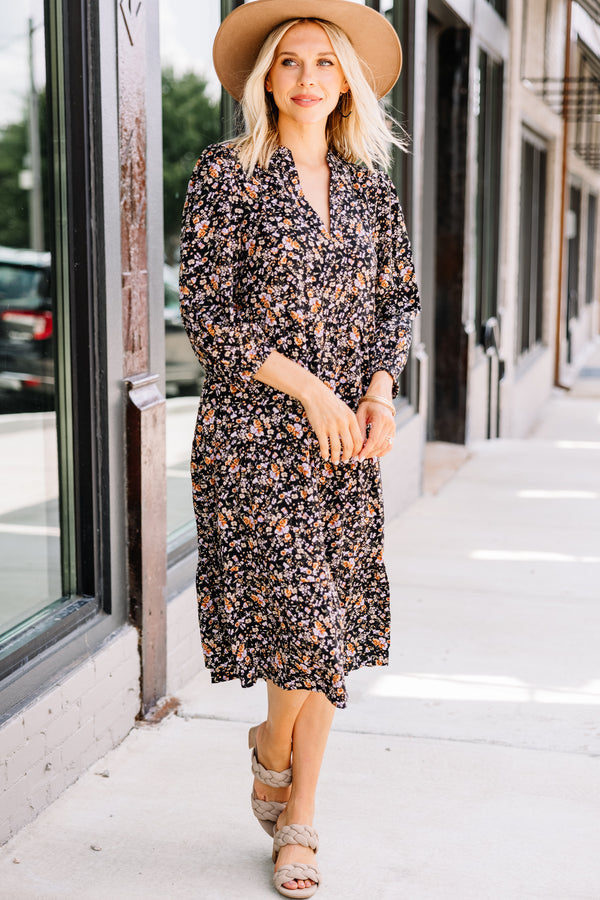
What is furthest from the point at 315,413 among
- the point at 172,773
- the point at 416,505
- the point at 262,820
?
the point at 416,505

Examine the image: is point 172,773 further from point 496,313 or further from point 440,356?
point 496,313

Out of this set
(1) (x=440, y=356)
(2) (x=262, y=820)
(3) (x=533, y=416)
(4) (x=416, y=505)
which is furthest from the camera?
(3) (x=533, y=416)

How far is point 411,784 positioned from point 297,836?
602 mm

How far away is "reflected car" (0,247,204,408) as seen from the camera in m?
3.79

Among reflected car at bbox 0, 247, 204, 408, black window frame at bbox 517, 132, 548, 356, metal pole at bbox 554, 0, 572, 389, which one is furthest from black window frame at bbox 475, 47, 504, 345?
reflected car at bbox 0, 247, 204, 408

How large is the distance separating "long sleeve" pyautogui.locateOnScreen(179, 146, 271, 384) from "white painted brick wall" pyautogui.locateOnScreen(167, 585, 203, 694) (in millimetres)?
1427

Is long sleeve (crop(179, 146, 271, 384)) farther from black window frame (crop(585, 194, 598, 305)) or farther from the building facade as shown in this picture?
black window frame (crop(585, 194, 598, 305))

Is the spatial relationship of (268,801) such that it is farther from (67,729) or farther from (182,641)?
(182,641)

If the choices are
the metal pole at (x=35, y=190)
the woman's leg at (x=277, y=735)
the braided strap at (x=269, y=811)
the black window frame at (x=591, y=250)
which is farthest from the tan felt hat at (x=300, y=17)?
the black window frame at (x=591, y=250)

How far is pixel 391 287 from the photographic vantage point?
264 centimetres

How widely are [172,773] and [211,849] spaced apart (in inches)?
16.2

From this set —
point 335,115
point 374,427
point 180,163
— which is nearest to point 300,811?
point 374,427

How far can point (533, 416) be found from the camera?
14180 millimetres

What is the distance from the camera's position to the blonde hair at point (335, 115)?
8.12 feet
